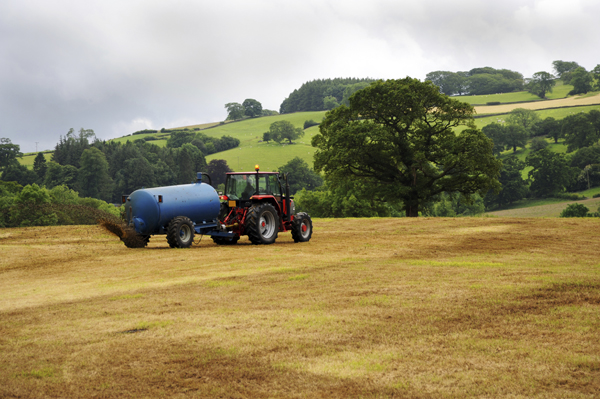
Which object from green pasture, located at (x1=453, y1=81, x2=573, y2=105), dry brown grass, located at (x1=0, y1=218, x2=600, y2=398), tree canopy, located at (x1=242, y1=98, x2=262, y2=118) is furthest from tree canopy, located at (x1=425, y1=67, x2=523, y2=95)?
dry brown grass, located at (x1=0, y1=218, x2=600, y2=398)

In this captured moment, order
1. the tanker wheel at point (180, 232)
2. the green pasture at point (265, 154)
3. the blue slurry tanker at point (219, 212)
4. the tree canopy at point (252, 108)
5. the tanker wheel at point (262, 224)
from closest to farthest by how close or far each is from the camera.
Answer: the tanker wheel at point (180, 232)
the blue slurry tanker at point (219, 212)
the tanker wheel at point (262, 224)
the green pasture at point (265, 154)
the tree canopy at point (252, 108)

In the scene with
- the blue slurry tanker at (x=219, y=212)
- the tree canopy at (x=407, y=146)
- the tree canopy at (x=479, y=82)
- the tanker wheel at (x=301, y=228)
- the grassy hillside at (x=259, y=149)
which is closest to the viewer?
the blue slurry tanker at (x=219, y=212)

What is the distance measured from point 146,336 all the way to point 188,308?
153 centimetres

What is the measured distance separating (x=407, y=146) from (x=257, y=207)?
22.9 metres

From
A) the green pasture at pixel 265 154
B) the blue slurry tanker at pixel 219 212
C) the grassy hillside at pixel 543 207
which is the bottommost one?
the grassy hillside at pixel 543 207

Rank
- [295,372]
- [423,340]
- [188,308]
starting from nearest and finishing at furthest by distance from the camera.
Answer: [295,372] < [423,340] < [188,308]

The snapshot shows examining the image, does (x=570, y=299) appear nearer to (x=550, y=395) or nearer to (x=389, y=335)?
(x=389, y=335)

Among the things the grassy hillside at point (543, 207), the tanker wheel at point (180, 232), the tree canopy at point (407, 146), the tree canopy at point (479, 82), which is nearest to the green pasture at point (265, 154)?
the grassy hillside at point (543, 207)

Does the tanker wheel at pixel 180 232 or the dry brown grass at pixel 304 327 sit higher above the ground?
the tanker wheel at pixel 180 232

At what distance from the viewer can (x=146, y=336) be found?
640 cm

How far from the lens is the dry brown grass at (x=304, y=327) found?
4.90 metres

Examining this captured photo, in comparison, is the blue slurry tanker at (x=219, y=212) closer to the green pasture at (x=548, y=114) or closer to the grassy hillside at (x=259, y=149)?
the grassy hillside at (x=259, y=149)

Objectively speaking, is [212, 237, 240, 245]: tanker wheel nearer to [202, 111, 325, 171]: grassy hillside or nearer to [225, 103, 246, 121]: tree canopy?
[202, 111, 325, 171]: grassy hillside

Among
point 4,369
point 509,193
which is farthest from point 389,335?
point 509,193
